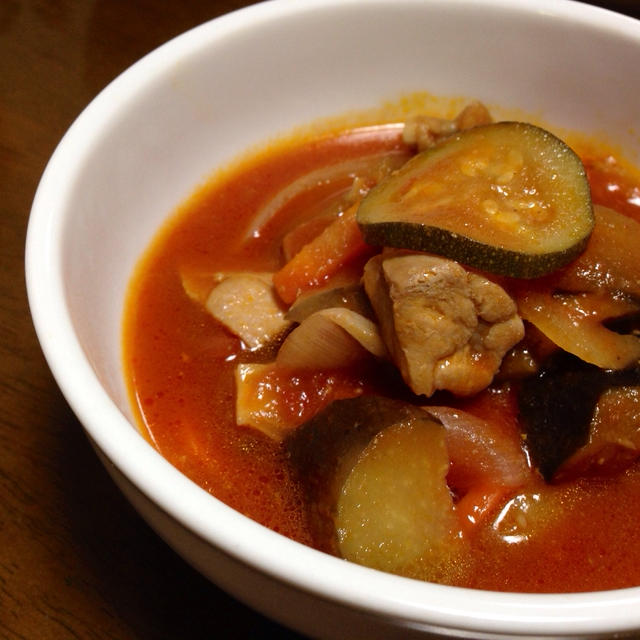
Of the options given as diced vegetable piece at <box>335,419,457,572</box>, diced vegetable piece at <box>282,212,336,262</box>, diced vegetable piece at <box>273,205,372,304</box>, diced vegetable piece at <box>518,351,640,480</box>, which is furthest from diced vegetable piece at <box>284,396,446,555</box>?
diced vegetable piece at <box>282,212,336,262</box>

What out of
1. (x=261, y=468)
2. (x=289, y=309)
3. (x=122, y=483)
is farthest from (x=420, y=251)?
(x=122, y=483)

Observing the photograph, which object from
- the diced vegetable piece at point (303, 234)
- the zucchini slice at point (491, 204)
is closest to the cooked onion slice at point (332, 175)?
the diced vegetable piece at point (303, 234)

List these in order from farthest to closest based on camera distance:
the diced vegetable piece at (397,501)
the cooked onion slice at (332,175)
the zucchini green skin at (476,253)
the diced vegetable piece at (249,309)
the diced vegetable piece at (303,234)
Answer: the cooked onion slice at (332,175) → the diced vegetable piece at (303,234) → the diced vegetable piece at (249,309) → the zucchini green skin at (476,253) → the diced vegetable piece at (397,501)

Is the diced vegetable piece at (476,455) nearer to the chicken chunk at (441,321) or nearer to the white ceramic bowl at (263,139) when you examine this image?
the chicken chunk at (441,321)

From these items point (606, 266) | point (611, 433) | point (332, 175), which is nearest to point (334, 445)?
point (611, 433)

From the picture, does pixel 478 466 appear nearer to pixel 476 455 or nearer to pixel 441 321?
pixel 476 455

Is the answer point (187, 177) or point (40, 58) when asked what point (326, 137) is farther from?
point (40, 58)
